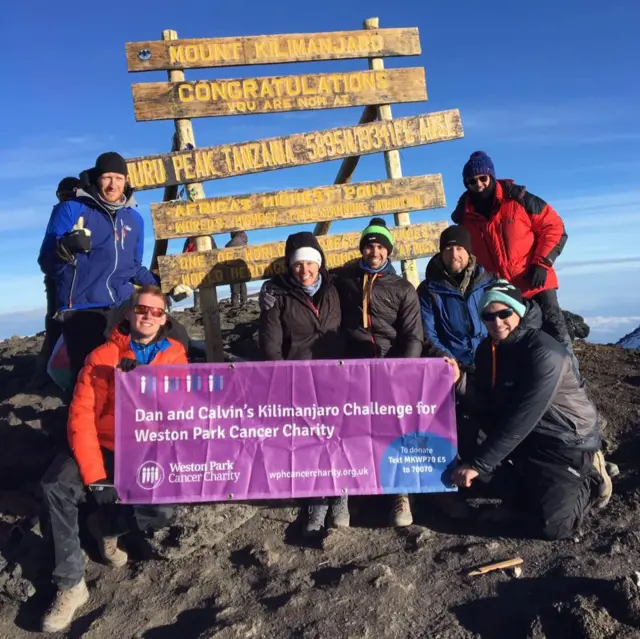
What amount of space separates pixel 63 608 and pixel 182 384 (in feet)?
6.95

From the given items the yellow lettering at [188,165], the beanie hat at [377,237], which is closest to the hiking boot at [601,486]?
the beanie hat at [377,237]

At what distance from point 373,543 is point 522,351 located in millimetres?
2266

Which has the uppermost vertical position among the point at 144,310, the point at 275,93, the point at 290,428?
the point at 275,93

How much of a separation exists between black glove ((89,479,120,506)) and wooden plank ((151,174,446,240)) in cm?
355

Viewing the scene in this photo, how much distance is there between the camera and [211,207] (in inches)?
311

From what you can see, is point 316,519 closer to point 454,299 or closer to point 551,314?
point 454,299

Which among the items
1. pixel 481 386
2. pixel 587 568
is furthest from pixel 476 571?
pixel 481 386

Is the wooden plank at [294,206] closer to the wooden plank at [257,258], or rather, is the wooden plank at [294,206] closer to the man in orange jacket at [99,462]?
the wooden plank at [257,258]

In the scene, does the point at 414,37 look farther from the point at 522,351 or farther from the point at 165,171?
the point at 522,351

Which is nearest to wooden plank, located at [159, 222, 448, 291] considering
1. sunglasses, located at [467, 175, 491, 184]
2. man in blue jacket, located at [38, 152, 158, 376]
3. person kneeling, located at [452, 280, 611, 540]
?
man in blue jacket, located at [38, 152, 158, 376]

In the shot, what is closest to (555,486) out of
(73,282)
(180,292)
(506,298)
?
(506,298)

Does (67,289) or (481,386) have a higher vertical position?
(67,289)

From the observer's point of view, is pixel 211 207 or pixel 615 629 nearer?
pixel 615 629

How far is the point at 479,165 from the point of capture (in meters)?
7.09
